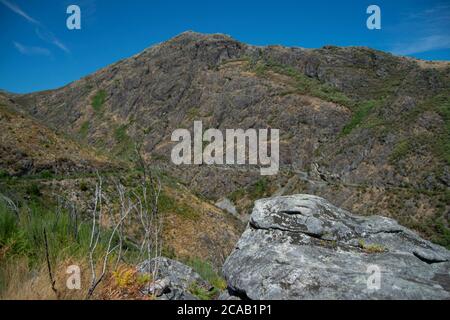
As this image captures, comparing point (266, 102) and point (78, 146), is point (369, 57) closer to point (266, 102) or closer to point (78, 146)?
point (266, 102)

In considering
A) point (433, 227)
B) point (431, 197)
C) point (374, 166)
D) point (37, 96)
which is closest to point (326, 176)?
point (374, 166)

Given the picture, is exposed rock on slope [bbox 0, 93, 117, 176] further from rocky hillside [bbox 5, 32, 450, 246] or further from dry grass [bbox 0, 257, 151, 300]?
dry grass [bbox 0, 257, 151, 300]

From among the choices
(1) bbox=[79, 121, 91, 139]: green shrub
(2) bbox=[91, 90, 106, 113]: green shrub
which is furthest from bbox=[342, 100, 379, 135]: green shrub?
(2) bbox=[91, 90, 106, 113]: green shrub

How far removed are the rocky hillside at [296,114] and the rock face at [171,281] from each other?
39.1m

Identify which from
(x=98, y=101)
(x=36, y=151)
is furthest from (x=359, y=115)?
(x=98, y=101)

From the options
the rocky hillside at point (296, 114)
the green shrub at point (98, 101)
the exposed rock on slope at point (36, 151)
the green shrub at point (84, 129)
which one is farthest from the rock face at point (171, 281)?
the green shrub at point (98, 101)

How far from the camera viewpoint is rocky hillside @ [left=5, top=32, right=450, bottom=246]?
60000 millimetres

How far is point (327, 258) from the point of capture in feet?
→ 17.3

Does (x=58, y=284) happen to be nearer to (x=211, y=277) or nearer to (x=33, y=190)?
(x=211, y=277)

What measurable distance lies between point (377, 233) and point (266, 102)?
289 ft

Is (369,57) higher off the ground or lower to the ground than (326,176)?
higher

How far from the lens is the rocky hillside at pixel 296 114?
6000 centimetres

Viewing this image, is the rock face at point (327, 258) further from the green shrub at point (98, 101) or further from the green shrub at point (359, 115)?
the green shrub at point (98, 101)

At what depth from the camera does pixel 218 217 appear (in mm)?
29922
